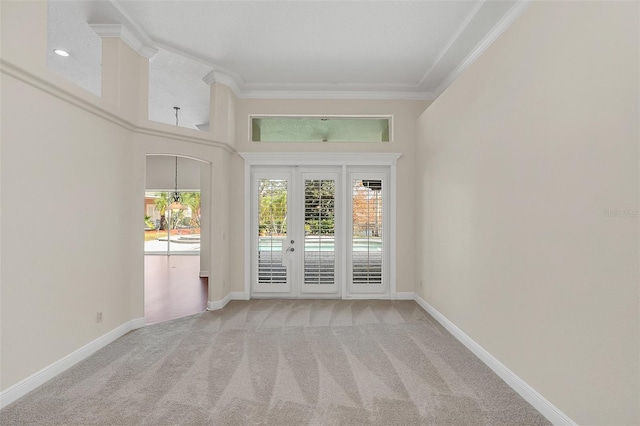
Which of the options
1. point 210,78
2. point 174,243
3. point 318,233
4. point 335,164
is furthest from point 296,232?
point 174,243

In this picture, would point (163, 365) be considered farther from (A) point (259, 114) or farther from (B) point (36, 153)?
(A) point (259, 114)

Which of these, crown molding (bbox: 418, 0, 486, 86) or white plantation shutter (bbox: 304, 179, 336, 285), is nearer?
crown molding (bbox: 418, 0, 486, 86)

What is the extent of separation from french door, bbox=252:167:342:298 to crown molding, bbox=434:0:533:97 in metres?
2.16

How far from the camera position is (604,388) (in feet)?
5.67

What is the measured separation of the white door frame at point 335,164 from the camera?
5020mm

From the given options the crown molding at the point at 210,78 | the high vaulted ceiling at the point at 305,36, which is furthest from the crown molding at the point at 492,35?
the crown molding at the point at 210,78

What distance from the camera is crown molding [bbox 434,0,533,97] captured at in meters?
2.98

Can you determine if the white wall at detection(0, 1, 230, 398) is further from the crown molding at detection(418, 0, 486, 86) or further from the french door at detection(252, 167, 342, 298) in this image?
the crown molding at detection(418, 0, 486, 86)

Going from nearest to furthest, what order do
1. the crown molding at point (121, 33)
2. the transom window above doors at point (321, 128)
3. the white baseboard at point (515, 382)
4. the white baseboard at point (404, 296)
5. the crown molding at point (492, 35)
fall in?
the white baseboard at point (515, 382), the crown molding at point (492, 35), the crown molding at point (121, 33), the white baseboard at point (404, 296), the transom window above doors at point (321, 128)

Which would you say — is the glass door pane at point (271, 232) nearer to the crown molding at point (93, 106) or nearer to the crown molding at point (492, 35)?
the crown molding at point (93, 106)

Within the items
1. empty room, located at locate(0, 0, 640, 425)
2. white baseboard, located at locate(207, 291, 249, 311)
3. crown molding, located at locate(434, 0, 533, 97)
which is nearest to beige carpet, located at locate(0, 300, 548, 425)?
empty room, located at locate(0, 0, 640, 425)

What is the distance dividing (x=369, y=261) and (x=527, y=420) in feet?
10.4

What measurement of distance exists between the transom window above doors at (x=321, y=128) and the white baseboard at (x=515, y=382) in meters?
3.05

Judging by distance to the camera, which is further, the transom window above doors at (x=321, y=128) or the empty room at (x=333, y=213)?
the transom window above doors at (x=321, y=128)
